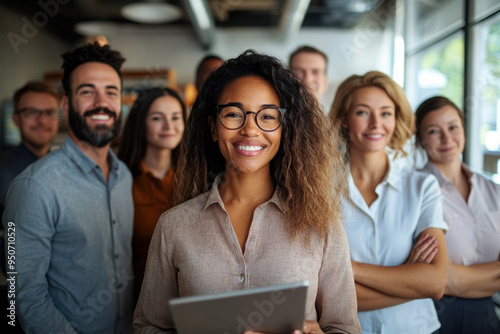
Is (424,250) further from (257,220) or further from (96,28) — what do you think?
(96,28)

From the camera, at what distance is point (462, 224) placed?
2.04 m

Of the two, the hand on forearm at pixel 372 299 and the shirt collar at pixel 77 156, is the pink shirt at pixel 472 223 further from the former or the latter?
the shirt collar at pixel 77 156

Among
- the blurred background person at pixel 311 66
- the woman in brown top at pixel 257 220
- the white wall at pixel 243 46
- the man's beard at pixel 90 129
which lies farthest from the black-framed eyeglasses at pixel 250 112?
the white wall at pixel 243 46

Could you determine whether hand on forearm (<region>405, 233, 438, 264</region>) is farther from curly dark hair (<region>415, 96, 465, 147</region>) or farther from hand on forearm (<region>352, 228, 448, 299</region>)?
curly dark hair (<region>415, 96, 465, 147</region>)

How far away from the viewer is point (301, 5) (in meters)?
4.65

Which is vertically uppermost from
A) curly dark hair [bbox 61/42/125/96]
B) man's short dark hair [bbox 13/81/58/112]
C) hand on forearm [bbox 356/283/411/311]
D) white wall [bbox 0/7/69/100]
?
white wall [bbox 0/7/69/100]

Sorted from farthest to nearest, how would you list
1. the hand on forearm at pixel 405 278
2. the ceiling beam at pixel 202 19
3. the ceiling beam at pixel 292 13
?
the ceiling beam at pixel 292 13, the ceiling beam at pixel 202 19, the hand on forearm at pixel 405 278

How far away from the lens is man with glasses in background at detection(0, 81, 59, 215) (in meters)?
2.97

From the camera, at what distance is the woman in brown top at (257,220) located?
4.32 feet

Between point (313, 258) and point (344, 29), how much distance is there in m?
5.96

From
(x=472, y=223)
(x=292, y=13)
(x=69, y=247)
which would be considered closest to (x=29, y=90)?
(x=69, y=247)

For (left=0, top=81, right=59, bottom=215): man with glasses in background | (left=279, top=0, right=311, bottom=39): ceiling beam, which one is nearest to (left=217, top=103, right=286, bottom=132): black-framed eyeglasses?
(left=0, top=81, right=59, bottom=215): man with glasses in background

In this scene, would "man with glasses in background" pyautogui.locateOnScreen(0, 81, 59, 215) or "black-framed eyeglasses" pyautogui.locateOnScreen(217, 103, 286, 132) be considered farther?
"man with glasses in background" pyautogui.locateOnScreen(0, 81, 59, 215)

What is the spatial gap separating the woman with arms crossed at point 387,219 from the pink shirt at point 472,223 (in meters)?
0.30
